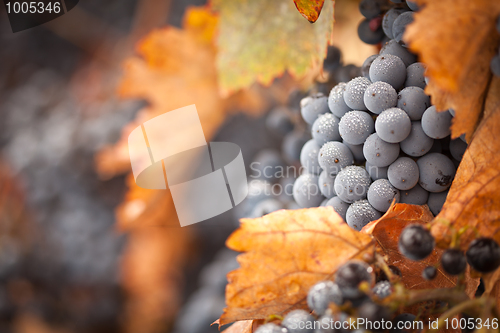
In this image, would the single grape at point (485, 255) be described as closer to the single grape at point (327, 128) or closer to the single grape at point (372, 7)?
the single grape at point (327, 128)

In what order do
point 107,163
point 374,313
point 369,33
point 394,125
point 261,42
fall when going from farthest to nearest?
1. point 107,163
2. point 261,42
3. point 369,33
4. point 394,125
5. point 374,313

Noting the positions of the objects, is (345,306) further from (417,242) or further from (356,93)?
(356,93)

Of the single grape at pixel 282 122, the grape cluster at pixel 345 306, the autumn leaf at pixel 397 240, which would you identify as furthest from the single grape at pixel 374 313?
the single grape at pixel 282 122

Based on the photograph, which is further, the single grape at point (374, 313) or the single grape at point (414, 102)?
the single grape at point (414, 102)

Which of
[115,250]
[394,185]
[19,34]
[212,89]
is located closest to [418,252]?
[394,185]

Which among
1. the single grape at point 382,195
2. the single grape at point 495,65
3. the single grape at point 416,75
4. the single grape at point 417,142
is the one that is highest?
the single grape at point 495,65

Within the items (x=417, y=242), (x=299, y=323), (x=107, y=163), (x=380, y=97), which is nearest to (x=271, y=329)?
(x=299, y=323)

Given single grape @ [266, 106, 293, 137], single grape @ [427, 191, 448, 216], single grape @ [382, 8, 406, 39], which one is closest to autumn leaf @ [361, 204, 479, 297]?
single grape @ [427, 191, 448, 216]
